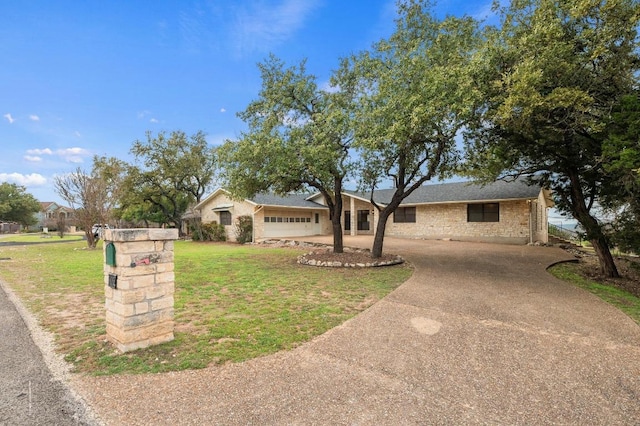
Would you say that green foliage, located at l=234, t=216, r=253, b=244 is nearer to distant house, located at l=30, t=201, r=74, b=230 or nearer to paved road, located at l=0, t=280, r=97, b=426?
paved road, located at l=0, t=280, r=97, b=426

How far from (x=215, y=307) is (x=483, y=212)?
1751cm

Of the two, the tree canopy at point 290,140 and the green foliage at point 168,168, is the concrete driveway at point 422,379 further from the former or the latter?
the green foliage at point 168,168

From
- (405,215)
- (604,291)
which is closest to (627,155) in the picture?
(604,291)

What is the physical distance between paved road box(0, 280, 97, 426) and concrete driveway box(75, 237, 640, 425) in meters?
0.18

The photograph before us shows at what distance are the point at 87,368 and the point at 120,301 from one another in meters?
0.77

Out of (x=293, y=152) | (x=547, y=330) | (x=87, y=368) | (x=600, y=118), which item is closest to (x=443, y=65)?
(x=600, y=118)

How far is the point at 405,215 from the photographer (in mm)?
22062

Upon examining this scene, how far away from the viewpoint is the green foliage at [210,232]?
23.4 m

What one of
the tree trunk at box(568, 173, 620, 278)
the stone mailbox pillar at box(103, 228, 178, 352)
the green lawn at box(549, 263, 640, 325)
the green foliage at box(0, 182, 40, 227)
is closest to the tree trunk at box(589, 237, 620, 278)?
the tree trunk at box(568, 173, 620, 278)

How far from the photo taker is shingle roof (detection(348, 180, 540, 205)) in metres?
17.5

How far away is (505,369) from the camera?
11.6 ft

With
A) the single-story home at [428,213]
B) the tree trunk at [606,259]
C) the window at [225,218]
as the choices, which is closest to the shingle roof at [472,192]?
the single-story home at [428,213]

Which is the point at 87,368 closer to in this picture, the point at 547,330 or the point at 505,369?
the point at 505,369

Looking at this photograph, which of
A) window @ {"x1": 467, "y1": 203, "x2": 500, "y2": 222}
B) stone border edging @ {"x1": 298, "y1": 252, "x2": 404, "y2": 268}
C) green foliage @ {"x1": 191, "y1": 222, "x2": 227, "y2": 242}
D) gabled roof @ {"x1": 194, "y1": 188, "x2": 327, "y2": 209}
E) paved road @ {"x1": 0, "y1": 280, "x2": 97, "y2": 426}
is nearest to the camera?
paved road @ {"x1": 0, "y1": 280, "x2": 97, "y2": 426}
